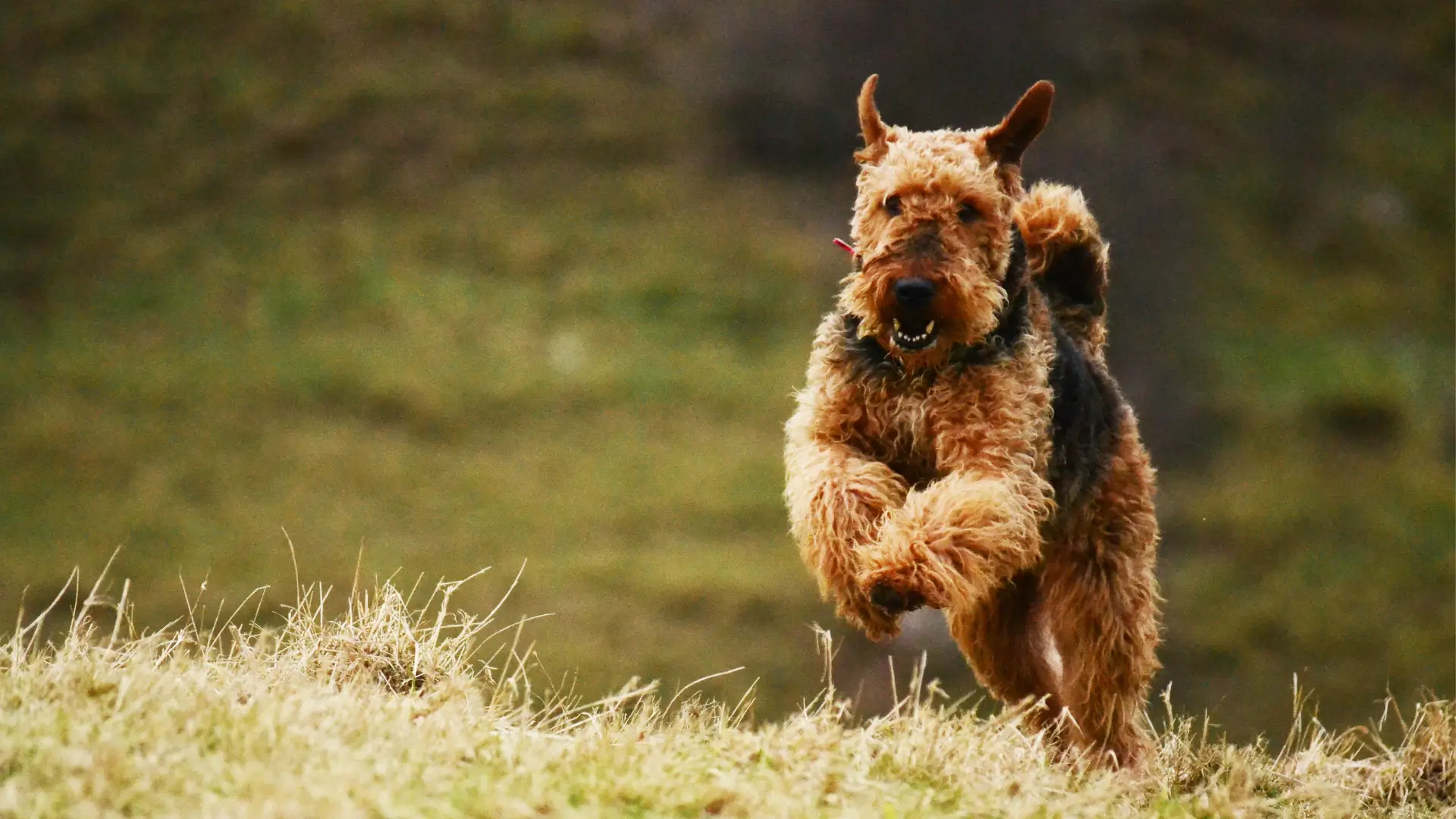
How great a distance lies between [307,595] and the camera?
503 cm

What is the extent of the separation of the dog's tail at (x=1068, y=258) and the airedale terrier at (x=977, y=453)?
0.08 feet

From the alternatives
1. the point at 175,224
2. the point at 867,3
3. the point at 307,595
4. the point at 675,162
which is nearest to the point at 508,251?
the point at 675,162

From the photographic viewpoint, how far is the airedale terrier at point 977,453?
13.5ft

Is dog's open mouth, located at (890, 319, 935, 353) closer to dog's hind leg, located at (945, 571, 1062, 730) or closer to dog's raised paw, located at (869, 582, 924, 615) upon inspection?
dog's raised paw, located at (869, 582, 924, 615)

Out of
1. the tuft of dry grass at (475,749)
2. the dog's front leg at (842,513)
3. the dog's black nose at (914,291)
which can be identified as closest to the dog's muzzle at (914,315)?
the dog's black nose at (914,291)

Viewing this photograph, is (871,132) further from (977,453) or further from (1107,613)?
(1107,613)

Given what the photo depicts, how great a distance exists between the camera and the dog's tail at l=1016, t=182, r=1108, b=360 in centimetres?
550

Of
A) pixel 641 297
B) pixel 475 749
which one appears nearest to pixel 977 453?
pixel 475 749

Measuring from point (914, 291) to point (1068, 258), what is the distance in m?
1.71

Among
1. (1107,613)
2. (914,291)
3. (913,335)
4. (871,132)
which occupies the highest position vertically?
(871,132)

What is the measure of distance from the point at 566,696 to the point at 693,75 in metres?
27.0

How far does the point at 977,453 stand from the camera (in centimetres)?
434

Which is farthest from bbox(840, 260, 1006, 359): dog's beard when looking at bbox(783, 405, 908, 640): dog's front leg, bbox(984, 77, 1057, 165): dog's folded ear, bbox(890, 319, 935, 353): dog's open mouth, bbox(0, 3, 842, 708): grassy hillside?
bbox(0, 3, 842, 708): grassy hillside

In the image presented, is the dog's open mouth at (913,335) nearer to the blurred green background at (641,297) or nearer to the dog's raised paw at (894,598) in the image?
the dog's raised paw at (894,598)
